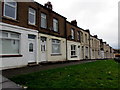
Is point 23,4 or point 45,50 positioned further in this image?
point 45,50

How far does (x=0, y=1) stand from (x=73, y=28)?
15273 millimetres

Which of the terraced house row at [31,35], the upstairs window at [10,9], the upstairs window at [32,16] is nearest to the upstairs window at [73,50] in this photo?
the terraced house row at [31,35]

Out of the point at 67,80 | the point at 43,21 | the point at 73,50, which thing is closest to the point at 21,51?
the point at 43,21

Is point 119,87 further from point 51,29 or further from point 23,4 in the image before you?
point 51,29

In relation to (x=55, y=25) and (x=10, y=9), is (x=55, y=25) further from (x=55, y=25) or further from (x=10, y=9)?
(x=10, y=9)

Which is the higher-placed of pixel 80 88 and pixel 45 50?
pixel 45 50

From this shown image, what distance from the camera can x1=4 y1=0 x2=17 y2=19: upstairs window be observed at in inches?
430

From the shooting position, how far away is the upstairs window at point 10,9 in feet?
35.8

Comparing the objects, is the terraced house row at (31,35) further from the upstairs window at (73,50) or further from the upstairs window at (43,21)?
the upstairs window at (73,50)

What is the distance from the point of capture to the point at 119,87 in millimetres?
5305

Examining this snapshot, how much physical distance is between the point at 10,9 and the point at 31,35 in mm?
3323

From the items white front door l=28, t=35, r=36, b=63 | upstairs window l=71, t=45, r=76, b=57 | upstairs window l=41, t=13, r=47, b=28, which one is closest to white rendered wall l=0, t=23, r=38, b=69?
white front door l=28, t=35, r=36, b=63

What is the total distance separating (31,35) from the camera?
533 inches

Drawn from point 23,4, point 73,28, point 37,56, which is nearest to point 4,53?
point 37,56
